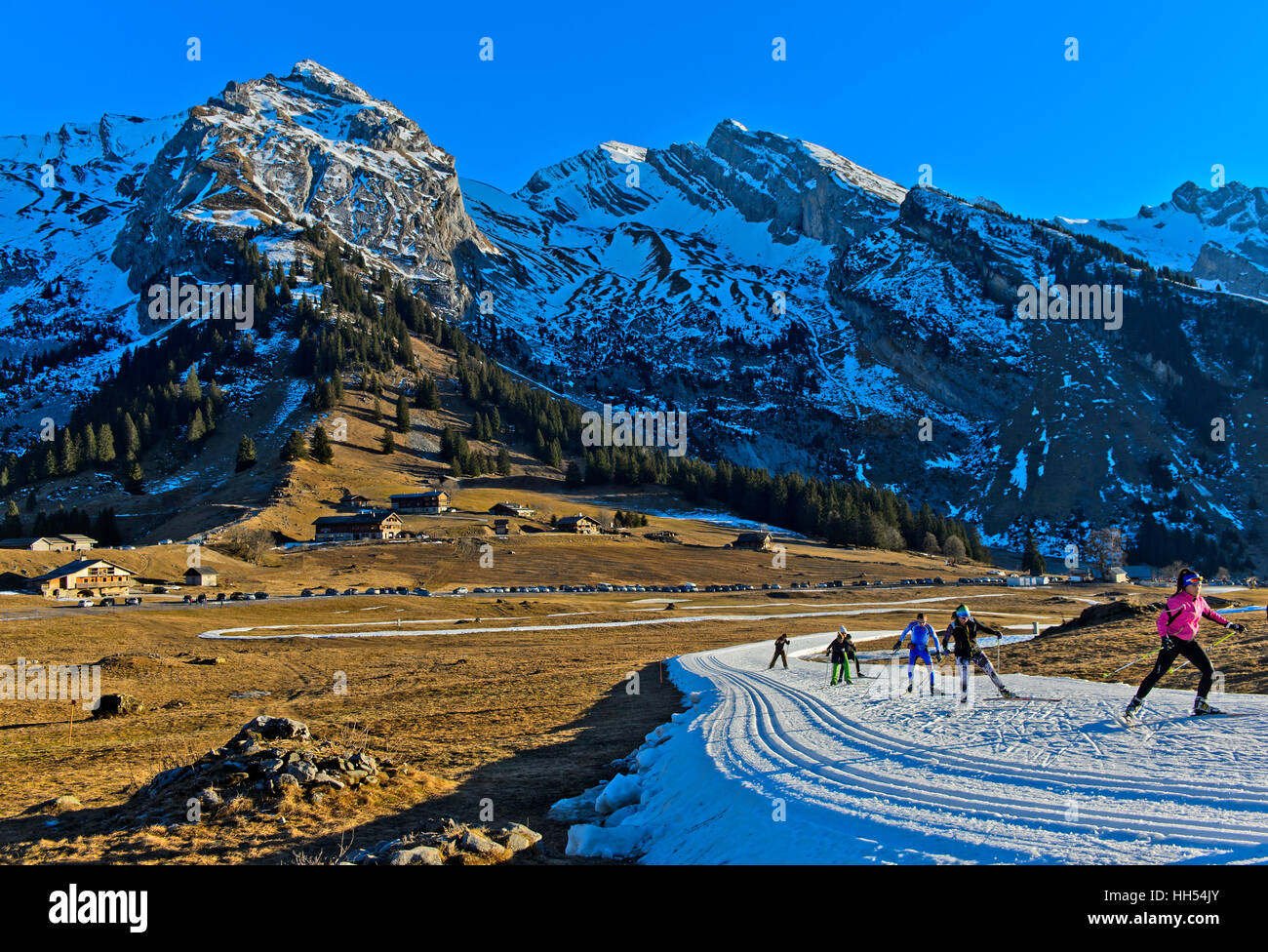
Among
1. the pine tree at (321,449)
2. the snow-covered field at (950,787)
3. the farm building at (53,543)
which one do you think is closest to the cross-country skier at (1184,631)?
the snow-covered field at (950,787)

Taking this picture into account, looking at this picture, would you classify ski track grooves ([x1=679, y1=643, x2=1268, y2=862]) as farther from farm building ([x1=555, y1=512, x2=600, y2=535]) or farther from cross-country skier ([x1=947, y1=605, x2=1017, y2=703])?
farm building ([x1=555, y1=512, x2=600, y2=535])

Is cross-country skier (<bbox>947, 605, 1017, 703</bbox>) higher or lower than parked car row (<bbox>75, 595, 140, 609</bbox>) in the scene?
higher

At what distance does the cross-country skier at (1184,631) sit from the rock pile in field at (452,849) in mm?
10223

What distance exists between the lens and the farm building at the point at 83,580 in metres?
72.9

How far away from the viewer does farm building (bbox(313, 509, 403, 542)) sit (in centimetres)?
10950

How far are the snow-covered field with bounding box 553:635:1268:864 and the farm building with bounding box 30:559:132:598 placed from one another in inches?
3129

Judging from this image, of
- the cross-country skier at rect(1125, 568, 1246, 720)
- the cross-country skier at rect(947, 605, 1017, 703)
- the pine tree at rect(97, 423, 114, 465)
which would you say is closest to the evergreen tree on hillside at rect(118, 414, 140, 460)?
the pine tree at rect(97, 423, 114, 465)

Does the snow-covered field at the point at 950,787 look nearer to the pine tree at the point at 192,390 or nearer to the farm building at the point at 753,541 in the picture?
the farm building at the point at 753,541

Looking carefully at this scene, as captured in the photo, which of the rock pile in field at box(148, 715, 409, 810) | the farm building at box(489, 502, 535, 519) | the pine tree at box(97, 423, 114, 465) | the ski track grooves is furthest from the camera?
the pine tree at box(97, 423, 114, 465)

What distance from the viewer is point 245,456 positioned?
133250 millimetres

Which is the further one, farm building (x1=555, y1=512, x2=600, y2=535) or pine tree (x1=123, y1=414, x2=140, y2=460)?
pine tree (x1=123, y1=414, x2=140, y2=460)
